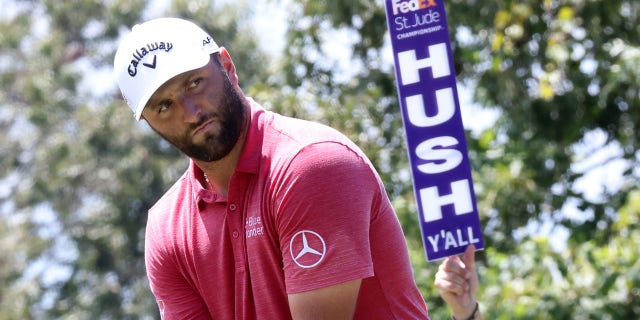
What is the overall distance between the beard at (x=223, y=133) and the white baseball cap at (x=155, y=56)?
10cm

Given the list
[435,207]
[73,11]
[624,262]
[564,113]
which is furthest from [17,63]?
[435,207]

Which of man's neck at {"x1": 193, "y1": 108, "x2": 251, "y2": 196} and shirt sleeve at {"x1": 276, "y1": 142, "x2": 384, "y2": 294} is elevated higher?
man's neck at {"x1": 193, "y1": 108, "x2": 251, "y2": 196}

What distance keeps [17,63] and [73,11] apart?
1.38 meters

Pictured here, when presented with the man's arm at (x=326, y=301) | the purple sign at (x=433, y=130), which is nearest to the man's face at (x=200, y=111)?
the man's arm at (x=326, y=301)

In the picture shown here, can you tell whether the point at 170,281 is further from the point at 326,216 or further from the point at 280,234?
the point at 326,216

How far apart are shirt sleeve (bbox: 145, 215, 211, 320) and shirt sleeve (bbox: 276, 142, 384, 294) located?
478 mm

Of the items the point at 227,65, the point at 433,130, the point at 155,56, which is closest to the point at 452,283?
the point at 433,130

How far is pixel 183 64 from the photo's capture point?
279cm

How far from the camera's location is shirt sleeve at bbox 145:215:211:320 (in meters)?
3.12

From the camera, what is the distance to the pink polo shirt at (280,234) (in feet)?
8.84

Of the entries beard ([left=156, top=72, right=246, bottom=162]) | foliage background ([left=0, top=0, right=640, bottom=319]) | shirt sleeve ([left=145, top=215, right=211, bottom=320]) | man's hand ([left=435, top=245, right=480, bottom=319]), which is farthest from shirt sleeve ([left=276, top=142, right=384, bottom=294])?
foliage background ([left=0, top=0, right=640, bottom=319])

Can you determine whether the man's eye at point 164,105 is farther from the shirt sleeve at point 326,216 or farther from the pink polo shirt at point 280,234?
the shirt sleeve at point 326,216

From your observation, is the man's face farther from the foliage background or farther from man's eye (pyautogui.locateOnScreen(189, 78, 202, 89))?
the foliage background

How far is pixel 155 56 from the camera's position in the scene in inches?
111
